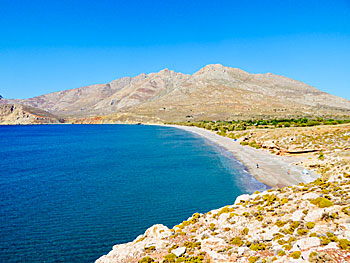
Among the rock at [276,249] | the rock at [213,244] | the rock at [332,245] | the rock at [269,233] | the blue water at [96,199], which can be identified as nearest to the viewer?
the rock at [332,245]

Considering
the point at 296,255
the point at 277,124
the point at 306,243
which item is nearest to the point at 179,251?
the point at 296,255

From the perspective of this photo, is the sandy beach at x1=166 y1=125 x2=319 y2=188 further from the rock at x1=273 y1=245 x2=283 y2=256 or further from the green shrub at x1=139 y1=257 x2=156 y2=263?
the green shrub at x1=139 y1=257 x2=156 y2=263

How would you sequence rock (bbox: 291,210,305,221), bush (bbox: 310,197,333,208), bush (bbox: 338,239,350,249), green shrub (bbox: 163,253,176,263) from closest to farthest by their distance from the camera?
bush (bbox: 338,239,350,249) → green shrub (bbox: 163,253,176,263) → rock (bbox: 291,210,305,221) → bush (bbox: 310,197,333,208)

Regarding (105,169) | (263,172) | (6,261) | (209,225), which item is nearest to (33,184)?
(105,169)

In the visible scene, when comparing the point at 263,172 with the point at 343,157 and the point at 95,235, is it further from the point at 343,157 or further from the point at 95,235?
the point at 95,235

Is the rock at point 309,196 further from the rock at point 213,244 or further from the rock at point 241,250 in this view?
the rock at point 213,244

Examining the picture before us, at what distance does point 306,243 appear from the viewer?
45.4ft

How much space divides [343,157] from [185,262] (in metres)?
40.2

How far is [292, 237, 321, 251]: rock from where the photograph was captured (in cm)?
1360

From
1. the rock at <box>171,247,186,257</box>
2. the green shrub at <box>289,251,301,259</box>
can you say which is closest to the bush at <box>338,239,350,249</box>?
the green shrub at <box>289,251,301,259</box>

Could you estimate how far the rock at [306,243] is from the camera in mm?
13603

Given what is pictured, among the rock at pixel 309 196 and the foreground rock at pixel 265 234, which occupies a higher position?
the rock at pixel 309 196

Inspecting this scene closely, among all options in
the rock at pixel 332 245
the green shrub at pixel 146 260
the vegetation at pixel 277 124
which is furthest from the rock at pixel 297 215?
the vegetation at pixel 277 124

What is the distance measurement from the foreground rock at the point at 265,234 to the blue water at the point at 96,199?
644 cm
